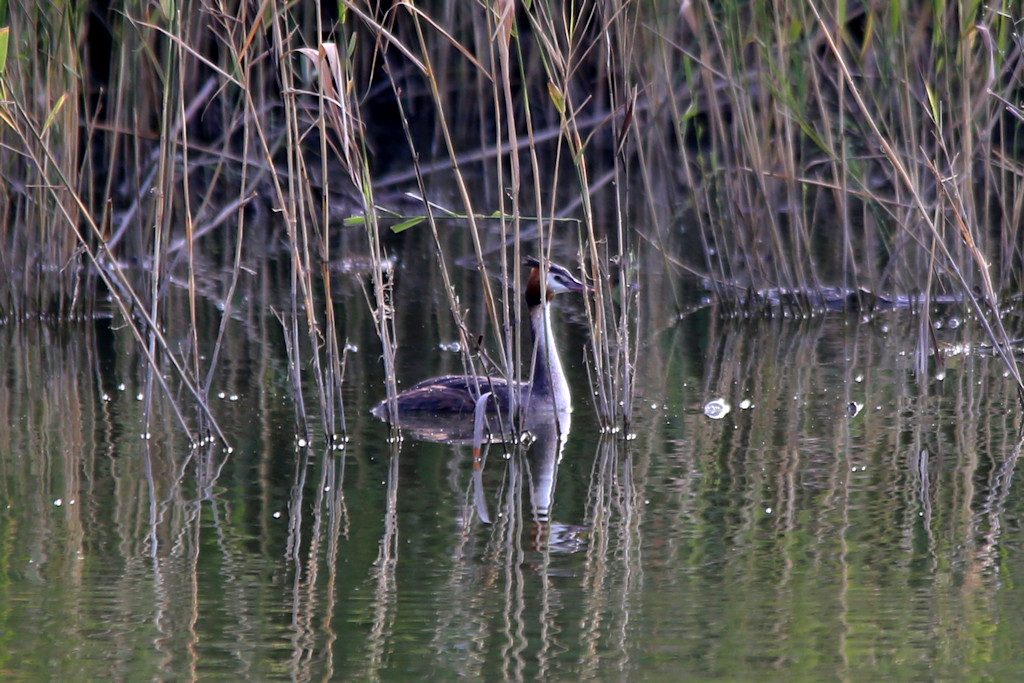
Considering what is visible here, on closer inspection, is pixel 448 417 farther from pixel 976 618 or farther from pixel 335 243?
pixel 335 243

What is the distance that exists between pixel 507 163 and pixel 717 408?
7.24 m

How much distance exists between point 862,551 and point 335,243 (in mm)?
8255

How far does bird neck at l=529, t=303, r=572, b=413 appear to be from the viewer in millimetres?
6605

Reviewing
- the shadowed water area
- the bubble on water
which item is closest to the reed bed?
the shadowed water area

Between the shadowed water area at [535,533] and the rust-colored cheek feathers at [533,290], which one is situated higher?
the rust-colored cheek feathers at [533,290]

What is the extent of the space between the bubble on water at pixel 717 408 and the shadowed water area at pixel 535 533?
0.04 m

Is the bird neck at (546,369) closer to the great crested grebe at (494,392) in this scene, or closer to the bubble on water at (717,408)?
the great crested grebe at (494,392)

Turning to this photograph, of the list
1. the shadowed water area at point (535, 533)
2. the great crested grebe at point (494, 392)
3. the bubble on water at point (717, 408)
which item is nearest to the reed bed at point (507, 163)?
the great crested grebe at point (494, 392)

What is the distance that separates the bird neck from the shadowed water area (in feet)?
0.51

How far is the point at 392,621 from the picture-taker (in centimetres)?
393

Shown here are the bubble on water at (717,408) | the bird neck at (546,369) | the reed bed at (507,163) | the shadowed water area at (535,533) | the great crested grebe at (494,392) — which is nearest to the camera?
the shadowed water area at (535,533)

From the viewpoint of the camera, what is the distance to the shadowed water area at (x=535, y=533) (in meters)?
3.71

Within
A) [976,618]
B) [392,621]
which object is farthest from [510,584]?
[976,618]

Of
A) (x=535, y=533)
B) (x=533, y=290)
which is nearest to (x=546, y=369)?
(x=533, y=290)
